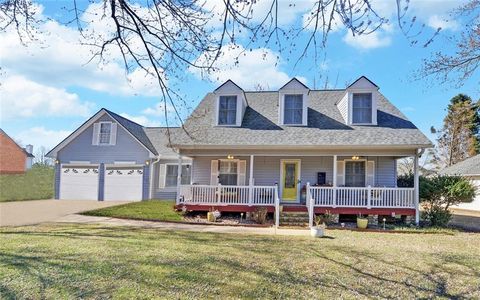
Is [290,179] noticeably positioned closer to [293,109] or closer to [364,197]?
[293,109]

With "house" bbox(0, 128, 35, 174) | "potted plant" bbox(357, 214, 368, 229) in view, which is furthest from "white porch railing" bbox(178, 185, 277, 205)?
"house" bbox(0, 128, 35, 174)

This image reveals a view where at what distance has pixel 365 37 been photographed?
3.88m

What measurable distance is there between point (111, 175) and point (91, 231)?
1090cm

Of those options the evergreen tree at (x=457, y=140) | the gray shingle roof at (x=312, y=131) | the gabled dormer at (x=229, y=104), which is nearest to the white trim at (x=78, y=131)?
the gabled dormer at (x=229, y=104)

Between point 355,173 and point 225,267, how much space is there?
33.4ft

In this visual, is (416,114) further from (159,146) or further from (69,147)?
(69,147)

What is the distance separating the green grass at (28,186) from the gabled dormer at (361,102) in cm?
1783

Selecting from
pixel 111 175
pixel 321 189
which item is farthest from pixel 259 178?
pixel 111 175

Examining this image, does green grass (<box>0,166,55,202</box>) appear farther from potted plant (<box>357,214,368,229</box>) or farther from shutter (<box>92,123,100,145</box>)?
potted plant (<box>357,214,368,229</box>)

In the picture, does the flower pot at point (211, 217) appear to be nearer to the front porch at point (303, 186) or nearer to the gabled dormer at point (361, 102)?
the front porch at point (303, 186)

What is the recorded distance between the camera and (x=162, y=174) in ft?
66.5

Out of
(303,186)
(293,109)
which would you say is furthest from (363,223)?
(293,109)

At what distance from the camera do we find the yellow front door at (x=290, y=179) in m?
14.9

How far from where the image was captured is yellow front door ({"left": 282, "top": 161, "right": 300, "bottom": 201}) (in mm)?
14875
